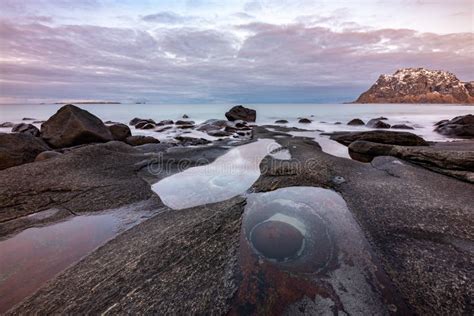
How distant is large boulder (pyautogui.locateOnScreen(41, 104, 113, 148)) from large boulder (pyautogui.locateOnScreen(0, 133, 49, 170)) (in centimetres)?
340

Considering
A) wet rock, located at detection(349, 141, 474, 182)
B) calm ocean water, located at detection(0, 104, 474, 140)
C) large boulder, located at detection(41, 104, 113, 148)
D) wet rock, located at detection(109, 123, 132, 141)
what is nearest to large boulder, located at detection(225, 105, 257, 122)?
calm ocean water, located at detection(0, 104, 474, 140)

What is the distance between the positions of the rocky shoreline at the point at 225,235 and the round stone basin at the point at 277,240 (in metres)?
0.52

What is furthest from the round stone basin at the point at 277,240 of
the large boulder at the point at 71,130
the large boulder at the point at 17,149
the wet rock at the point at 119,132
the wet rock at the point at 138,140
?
the wet rock at the point at 119,132

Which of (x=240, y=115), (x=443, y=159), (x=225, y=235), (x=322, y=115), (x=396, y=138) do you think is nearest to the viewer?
(x=225, y=235)

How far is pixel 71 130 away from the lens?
17375 millimetres

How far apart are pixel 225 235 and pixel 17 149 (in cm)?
1340

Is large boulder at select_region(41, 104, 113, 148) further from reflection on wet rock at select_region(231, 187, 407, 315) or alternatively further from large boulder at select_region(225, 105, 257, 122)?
large boulder at select_region(225, 105, 257, 122)

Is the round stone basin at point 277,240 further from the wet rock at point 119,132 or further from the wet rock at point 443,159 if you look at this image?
the wet rock at point 119,132

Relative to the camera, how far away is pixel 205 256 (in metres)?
5.03

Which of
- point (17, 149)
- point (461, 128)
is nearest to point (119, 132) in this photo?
point (17, 149)

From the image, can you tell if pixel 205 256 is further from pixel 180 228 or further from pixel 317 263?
pixel 317 263

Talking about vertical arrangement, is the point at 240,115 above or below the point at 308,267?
above

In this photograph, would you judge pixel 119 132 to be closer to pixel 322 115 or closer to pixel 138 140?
pixel 138 140

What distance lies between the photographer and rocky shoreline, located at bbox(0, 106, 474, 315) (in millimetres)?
3975
